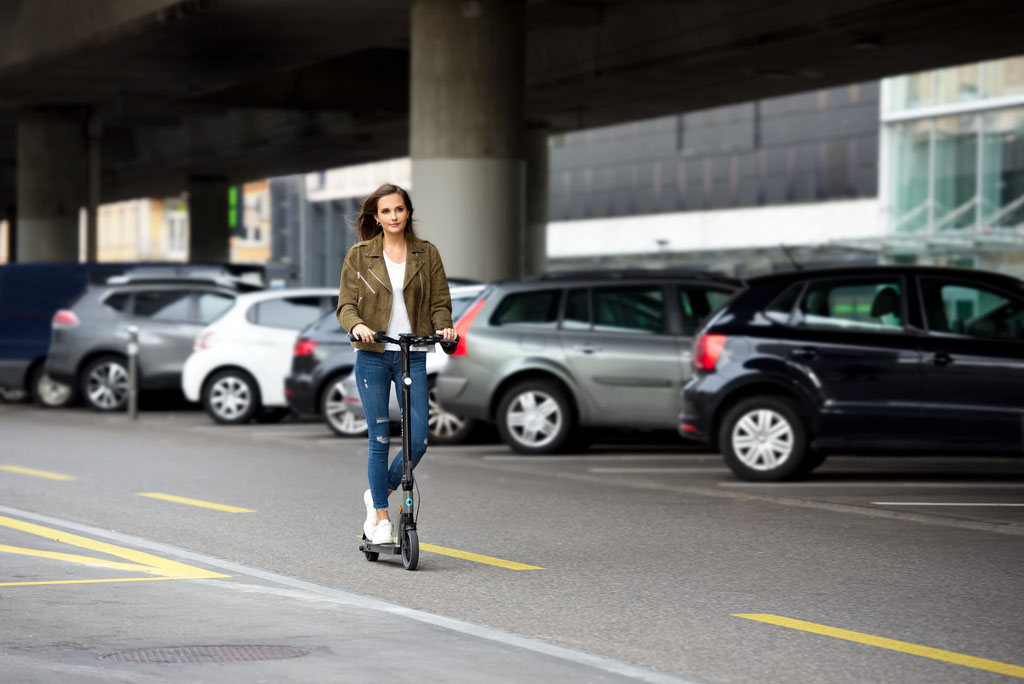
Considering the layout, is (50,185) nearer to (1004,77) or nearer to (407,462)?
(1004,77)

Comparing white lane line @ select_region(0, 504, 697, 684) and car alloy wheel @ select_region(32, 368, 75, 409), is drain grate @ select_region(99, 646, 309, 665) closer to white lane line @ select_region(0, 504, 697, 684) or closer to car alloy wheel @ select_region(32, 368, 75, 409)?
white lane line @ select_region(0, 504, 697, 684)

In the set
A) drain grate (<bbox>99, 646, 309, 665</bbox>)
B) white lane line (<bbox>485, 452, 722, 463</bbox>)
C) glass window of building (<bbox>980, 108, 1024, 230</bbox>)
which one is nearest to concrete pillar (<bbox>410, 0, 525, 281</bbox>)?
white lane line (<bbox>485, 452, 722, 463</bbox>)

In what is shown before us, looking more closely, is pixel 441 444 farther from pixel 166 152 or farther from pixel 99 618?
pixel 166 152

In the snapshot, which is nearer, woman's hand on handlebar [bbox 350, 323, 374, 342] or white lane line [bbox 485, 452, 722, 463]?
woman's hand on handlebar [bbox 350, 323, 374, 342]

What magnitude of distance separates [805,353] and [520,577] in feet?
17.1

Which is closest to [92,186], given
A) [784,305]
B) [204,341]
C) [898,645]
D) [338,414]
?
[204,341]

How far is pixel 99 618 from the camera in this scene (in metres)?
7.29

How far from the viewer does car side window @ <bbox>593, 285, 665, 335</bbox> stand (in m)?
15.9

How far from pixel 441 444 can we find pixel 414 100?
21.6 feet

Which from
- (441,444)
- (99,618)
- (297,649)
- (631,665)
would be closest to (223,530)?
(99,618)

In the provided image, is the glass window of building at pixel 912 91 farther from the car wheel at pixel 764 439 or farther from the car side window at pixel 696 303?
the car wheel at pixel 764 439

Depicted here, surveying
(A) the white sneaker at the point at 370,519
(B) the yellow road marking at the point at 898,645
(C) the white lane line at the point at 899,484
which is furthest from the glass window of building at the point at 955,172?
(B) the yellow road marking at the point at 898,645

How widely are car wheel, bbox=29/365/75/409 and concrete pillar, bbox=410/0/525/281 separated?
17.2 ft

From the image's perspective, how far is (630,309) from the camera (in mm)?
16078
